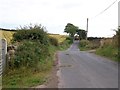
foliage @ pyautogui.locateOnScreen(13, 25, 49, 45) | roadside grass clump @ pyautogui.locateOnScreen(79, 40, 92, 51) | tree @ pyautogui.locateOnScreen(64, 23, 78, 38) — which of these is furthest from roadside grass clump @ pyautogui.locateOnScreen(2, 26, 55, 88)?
tree @ pyautogui.locateOnScreen(64, 23, 78, 38)

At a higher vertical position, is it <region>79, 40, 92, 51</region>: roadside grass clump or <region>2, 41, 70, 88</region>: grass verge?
<region>2, 41, 70, 88</region>: grass verge

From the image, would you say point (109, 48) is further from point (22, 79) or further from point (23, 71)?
point (22, 79)

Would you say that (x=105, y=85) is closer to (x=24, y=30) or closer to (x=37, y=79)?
(x=37, y=79)

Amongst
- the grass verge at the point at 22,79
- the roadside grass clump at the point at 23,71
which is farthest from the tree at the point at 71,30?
the grass verge at the point at 22,79

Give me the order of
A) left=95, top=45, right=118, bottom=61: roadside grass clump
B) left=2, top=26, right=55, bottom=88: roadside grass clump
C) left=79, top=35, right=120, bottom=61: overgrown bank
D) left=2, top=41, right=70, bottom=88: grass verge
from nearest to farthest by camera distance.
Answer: left=2, top=41, right=70, bottom=88: grass verge
left=2, top=26, right=55, bottom=88: roadside grass clump
left=95, top=45, right=118, bottom=61: roadside grass clump
left=79, top=35, right=120, bottom=61: overgrown bank

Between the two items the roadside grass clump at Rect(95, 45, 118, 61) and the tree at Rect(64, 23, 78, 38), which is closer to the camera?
A: the roadside grass clump at Rect(95, 45, 118, 61)

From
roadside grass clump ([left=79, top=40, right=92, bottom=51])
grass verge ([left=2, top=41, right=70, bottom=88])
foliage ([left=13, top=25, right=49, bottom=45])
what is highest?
foliage ([left=13, top=25, right=49, bottom=45])

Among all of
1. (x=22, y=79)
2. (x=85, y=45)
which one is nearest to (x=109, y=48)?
(x=22, y=79)

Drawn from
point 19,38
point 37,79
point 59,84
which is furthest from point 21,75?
point 19,38

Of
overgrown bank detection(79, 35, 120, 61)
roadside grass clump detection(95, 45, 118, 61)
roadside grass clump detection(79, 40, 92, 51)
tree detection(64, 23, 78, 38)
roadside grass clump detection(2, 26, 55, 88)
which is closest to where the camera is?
roadside grass clump detection(2, 26, 55, 88)

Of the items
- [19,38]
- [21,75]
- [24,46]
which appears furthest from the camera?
[19,38]

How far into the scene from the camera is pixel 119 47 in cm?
3183

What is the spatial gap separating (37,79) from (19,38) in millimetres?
16003

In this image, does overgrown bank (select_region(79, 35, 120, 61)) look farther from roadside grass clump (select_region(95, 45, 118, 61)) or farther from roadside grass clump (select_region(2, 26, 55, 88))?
roadside grass clump (select_region(2, 26, 55, 88))
